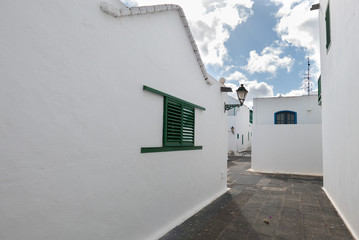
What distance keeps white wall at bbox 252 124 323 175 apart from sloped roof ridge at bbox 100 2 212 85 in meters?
7.81

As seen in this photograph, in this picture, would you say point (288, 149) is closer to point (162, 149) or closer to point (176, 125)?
point (176, 125)

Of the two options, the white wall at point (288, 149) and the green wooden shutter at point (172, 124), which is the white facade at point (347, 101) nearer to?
the green wooden shutter at point (172, 124)

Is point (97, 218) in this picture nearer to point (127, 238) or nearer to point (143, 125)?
point (127, 238)

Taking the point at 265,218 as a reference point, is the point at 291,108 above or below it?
above

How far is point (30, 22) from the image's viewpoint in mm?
2141

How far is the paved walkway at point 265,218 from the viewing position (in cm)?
432

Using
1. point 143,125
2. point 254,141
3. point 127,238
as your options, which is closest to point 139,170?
point 143,125

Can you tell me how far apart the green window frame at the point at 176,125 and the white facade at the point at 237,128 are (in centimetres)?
1861

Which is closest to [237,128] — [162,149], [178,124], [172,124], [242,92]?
[242,92]

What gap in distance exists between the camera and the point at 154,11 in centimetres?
404

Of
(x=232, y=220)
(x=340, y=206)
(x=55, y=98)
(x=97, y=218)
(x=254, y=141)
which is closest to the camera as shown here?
(x=55, y=98)

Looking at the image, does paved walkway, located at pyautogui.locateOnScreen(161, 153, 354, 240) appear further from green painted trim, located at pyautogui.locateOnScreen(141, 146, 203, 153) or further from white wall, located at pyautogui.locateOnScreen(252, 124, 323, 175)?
white wall, located at pyautogui.locateOnScreen(252, 124, 323, 175)

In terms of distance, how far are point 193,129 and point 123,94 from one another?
264 cm

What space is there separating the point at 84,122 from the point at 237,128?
22.8 metres
